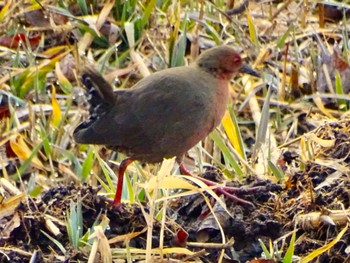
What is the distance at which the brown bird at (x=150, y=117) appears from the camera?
4.42m

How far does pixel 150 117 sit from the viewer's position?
4438 mm

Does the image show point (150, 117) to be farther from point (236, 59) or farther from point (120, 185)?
point (236, 59)

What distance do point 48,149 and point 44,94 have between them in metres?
0.66

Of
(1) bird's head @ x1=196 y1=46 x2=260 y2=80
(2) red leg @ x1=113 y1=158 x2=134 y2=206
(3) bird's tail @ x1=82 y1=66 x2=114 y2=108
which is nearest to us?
(2) red leg @ x1=113 y1=158 x2=134 y2=206

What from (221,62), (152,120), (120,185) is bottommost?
(120,185)

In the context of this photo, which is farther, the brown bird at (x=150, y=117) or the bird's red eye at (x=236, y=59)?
the bird's red eye at (x=236, y=59)

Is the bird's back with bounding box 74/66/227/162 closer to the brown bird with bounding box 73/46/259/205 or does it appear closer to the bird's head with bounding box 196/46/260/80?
the brown bird with bounding box 73/46/259/205

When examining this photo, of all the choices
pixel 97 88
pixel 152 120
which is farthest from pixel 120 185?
pixel 97 88

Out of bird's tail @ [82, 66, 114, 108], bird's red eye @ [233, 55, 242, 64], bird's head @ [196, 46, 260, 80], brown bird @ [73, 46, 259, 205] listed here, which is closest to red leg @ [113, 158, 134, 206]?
brown bird @ [73, 46, 259, 205]

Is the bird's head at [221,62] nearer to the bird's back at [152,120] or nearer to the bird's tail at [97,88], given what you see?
the bird's back at [152,120]

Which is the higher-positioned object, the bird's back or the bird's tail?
the bird's tail

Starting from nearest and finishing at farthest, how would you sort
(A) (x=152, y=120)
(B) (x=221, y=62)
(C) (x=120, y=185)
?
(C) (x=120, y=185) < (A) (x=152, y=120) < (B) (x=221, y=62)

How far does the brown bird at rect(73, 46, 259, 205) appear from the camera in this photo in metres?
4.42

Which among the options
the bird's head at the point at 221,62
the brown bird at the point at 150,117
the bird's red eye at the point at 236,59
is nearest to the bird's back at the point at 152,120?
the brown bird at the point at 150,117
